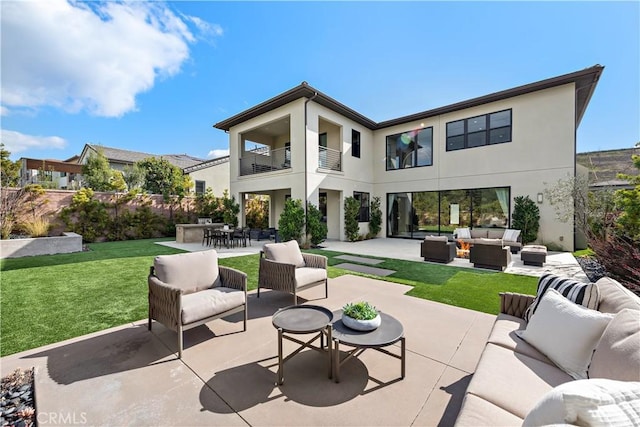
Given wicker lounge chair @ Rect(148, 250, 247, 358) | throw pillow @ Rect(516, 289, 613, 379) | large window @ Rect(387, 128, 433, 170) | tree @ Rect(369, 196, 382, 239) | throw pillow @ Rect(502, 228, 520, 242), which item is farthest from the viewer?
tree @ Rect(369, 196, 382, 239)

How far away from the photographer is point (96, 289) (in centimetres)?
526

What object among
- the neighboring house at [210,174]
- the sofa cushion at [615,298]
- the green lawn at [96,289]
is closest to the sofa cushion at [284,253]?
the green lawn at [96,289]

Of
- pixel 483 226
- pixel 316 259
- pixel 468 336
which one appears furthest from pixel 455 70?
pixel 468 336

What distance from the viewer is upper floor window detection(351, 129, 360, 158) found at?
14086 millimetres

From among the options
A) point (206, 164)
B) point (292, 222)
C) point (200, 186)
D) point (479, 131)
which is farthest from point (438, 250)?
point (206, 164)

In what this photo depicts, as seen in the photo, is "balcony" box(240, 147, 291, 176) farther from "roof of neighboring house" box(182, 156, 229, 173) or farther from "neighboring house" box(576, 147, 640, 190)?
"neighboring house" box(576, 147, 640, 190)

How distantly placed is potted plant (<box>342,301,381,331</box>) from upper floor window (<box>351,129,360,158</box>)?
12.2m

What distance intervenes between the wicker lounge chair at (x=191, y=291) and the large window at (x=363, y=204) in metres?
10.8

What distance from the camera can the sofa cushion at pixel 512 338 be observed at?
2143mm

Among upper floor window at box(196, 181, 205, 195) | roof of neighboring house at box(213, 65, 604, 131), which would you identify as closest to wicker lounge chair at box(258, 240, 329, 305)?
roof of neighboring house at box(213, 65, 604, 131)

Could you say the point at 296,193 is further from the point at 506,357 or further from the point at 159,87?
the point at 506,357

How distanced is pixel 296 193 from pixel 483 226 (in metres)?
8.60

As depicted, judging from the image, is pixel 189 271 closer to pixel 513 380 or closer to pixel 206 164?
pixel 513 380

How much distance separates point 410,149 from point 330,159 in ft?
14.8
